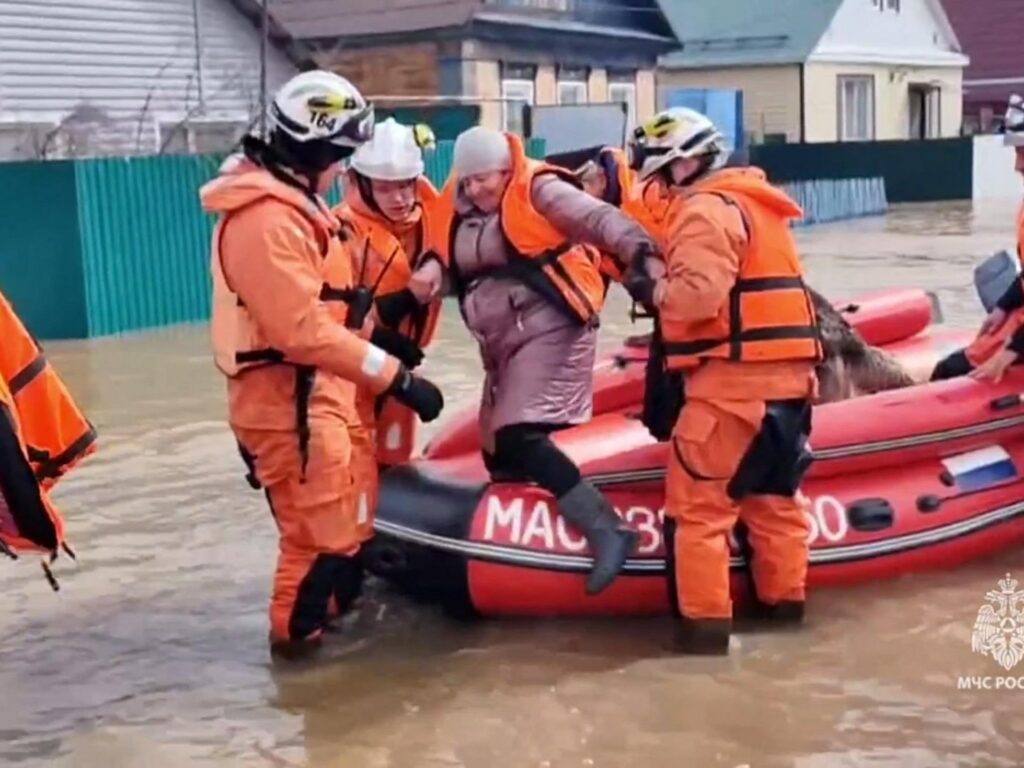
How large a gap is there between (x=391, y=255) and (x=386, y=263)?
33 mm

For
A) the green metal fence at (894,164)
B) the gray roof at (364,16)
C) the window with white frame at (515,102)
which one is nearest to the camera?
the window with white frame at (515,102)

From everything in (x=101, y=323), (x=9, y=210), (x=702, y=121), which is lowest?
(x=101, y=323)

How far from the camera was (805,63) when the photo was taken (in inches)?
1325

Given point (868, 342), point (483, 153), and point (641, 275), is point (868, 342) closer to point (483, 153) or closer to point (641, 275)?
point (641, 275)

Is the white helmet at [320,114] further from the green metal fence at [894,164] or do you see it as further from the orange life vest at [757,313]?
the green metal fence at [894,164]

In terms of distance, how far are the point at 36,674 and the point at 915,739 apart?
2.77 meters

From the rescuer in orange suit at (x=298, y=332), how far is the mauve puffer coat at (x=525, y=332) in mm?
408

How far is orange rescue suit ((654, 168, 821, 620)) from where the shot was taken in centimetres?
521

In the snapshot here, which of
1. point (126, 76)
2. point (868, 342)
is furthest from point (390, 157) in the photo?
point (126, 76)

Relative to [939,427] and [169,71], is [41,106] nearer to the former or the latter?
[169,71]

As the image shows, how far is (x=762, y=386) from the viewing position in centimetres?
527

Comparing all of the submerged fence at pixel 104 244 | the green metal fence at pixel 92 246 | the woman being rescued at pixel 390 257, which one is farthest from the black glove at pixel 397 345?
the submerged fence at pixel 104 244

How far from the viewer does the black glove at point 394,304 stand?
5.70 m

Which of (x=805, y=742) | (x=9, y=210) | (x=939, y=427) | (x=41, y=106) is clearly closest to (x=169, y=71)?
(x=41, y=106)
